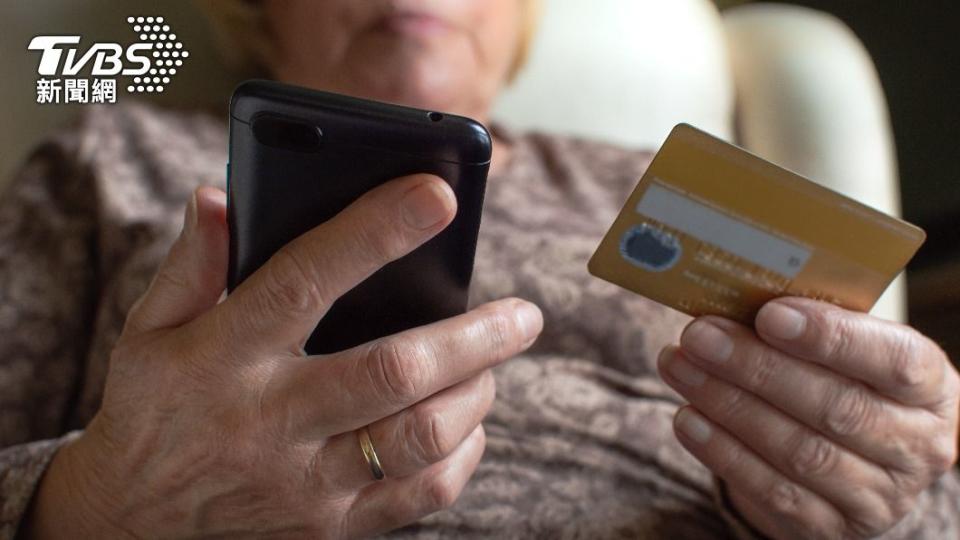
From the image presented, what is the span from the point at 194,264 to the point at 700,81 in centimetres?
90

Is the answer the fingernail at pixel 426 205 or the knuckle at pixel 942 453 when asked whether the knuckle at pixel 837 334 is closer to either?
the knuckle at pixel 942 453

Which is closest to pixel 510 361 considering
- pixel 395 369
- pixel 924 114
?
pixel 395 369

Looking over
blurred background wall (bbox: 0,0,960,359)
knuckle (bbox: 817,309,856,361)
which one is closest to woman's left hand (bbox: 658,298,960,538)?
knuckle (bbox: 817,309,856,361)

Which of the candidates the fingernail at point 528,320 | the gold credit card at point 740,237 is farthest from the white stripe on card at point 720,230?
the fingernail at point 528,320

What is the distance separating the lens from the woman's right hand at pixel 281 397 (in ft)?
1.37

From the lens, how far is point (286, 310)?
0.42 m

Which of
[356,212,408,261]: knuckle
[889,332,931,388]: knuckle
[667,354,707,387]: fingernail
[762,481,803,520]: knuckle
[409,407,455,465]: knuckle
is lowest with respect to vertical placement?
[762,481,803,520]: knuckle

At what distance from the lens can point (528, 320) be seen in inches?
19.6

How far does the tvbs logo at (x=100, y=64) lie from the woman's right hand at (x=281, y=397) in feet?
1.33

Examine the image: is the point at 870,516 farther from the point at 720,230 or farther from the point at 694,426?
the point at 720,230

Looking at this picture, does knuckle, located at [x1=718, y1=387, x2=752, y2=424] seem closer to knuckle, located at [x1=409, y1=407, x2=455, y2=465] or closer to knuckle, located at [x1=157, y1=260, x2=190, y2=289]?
knuckle, located at [x1=409, y1=407, x2=455, y2=465]

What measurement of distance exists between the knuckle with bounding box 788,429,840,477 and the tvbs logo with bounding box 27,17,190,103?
0.73 m

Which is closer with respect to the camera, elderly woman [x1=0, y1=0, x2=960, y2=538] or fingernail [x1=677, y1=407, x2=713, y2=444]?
elderly woman [x1=0, y1=0, x2=960, y2=538]

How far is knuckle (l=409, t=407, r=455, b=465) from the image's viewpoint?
0.47 m
